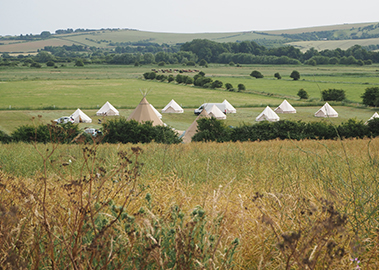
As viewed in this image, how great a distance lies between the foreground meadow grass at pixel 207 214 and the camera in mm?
2982

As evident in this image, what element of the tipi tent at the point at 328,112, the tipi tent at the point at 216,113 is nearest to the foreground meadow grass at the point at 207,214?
the tipi tent at the point at 216,113

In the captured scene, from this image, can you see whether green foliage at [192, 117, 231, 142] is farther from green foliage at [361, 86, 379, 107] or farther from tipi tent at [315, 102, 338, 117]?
green foliage at [361, 86, 379, 107]

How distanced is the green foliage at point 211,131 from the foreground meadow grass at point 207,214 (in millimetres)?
12565

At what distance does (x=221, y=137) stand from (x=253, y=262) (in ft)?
61.2

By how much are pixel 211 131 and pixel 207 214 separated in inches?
759

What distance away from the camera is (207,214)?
369cm

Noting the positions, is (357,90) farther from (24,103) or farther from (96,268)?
Result: (96,268)

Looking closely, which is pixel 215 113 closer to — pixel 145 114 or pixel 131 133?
pixel 145 114

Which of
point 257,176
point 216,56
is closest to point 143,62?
point 216,56

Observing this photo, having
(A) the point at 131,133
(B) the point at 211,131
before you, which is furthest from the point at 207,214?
(B) the point at 211,131

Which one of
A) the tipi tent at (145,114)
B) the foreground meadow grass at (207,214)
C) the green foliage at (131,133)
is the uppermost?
the foreground meadow grass at (207,214)

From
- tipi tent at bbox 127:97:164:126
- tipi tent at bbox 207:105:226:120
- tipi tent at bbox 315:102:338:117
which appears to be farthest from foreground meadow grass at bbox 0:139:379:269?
tipi tent at bbox 315:102:338:117

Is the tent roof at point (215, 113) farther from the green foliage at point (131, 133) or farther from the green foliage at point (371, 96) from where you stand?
the green foliage at point (371, 96)

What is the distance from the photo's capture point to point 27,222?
4070 mm
